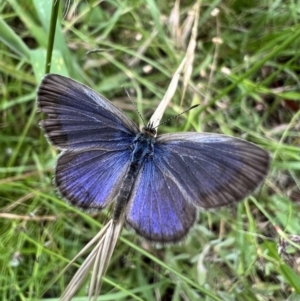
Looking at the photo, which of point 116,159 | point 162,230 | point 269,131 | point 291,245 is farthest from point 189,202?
point 269,131

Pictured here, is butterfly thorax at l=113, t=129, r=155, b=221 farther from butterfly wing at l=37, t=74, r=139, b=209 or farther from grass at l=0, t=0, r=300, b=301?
grass at l=0, t=0, r=300, b=301

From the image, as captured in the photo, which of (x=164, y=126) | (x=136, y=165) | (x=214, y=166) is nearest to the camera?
(x=214, y=166)

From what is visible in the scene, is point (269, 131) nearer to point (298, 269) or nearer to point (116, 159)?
point (298, 269)

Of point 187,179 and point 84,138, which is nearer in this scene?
point 187,179

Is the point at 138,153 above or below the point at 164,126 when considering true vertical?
above

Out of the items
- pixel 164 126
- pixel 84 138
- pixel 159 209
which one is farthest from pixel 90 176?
pixel 164 126

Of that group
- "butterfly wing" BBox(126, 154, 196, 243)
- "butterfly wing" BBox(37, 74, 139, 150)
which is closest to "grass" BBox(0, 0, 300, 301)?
"butterfly wing" BBox(126, 154, 196, 243)

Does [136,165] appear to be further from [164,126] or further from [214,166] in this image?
[164,126]

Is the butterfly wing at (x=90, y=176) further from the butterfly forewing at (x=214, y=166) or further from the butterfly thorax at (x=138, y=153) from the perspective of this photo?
the butterfly forewing at (x=214, y=166)
